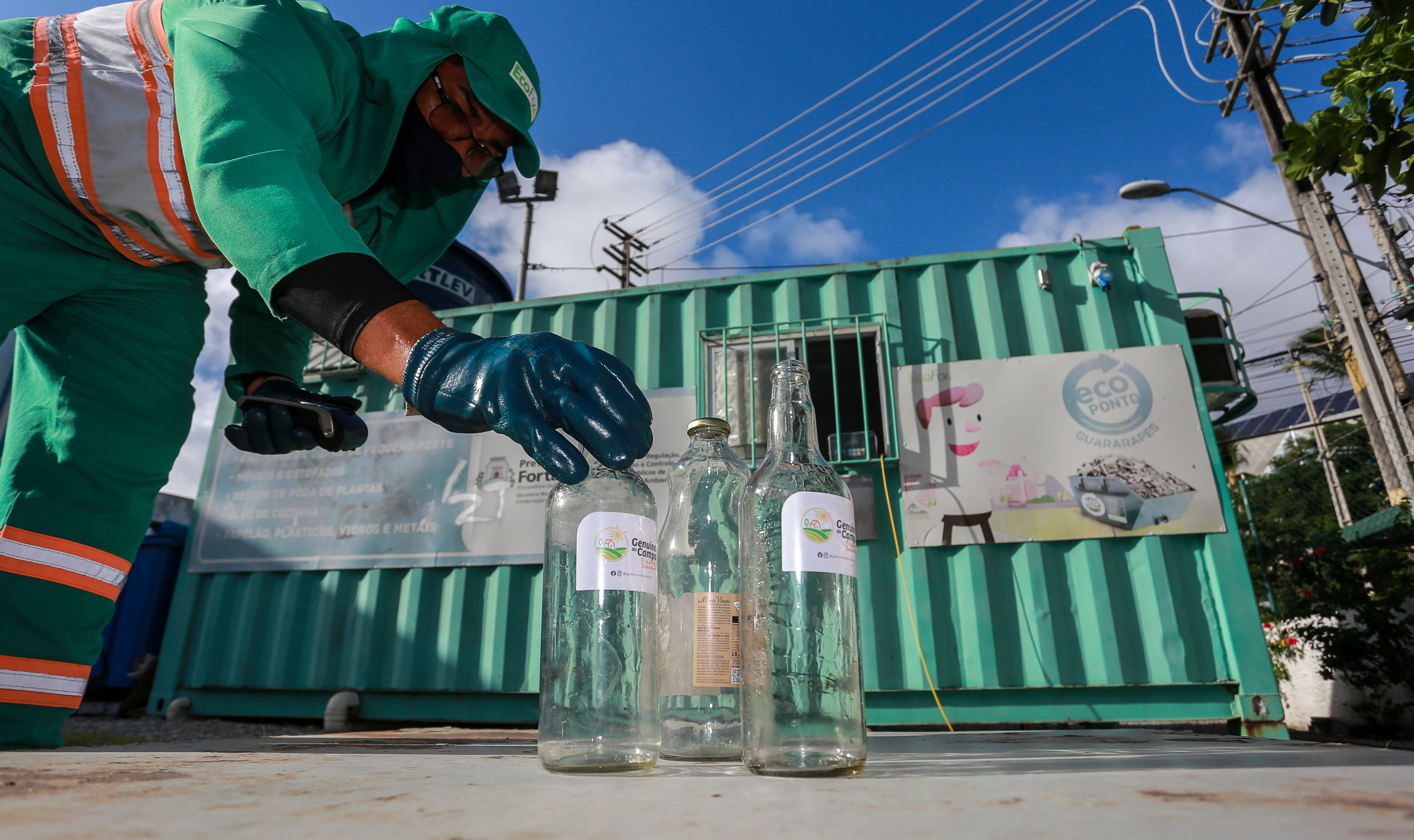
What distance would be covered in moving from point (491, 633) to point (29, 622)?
9.54ft

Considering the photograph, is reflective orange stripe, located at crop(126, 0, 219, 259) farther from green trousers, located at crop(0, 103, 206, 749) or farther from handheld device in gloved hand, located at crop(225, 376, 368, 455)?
handheld device in gloved hand, located at crop(225, 376, 368, 455)

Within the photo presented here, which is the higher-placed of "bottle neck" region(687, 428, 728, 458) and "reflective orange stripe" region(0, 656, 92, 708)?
"bottle neck" region(687, 428, 728, 458)

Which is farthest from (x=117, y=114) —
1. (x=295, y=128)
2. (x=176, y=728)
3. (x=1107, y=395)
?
(x=1107, y=395)

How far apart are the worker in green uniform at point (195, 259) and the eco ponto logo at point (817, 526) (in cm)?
25

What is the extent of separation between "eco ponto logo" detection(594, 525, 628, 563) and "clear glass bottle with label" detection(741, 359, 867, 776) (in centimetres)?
18

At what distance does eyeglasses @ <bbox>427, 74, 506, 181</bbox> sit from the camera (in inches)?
76.3

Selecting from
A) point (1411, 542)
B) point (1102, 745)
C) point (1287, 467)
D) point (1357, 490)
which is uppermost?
Answer: point (1287, 467)

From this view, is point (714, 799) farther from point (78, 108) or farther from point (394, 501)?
point (394, 501)

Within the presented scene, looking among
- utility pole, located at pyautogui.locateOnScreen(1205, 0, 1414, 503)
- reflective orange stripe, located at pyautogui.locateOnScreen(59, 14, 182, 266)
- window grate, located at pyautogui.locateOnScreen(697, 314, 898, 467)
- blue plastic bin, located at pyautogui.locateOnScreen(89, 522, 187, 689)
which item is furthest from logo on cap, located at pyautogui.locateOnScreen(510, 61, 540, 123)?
utility pole, located at pyautogui.locateOnScreen(1205, 0, 1414, 503)

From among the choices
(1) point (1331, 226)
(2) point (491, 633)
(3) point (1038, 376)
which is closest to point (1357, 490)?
(1) point (1331, 226)

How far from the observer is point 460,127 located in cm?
198

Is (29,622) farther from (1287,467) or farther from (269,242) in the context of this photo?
(1287,467)

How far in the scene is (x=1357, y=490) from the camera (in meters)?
20.4

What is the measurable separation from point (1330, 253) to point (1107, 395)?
5643 millimetres
